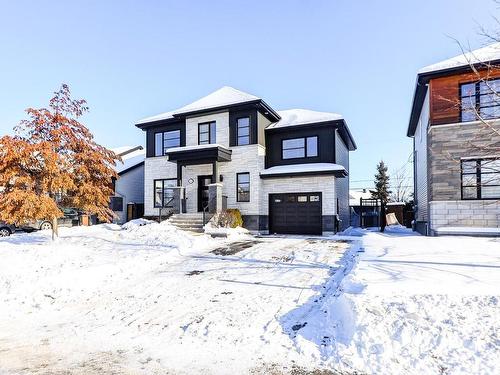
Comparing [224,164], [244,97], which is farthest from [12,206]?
[244,97]

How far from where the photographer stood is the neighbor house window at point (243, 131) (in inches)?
724

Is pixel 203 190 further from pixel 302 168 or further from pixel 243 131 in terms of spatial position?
pixel 302 168

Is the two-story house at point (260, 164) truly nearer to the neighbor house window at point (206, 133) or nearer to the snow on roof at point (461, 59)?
the neighbor house window at point (206, 133)

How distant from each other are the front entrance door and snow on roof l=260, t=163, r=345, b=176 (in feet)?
12.0

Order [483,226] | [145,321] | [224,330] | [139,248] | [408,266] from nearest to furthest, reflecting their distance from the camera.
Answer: [224,330]
[145,321]
[408,266]
[139,248]
[483,226]

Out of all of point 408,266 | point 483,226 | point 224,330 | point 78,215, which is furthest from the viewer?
point 78,215

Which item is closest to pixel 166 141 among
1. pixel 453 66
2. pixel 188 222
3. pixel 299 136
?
pixel 188 222

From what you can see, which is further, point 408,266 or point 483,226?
point 483,226

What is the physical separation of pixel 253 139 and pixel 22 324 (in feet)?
47.2

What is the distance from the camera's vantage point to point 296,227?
17828 mm

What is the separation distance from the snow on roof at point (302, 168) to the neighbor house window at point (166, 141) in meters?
6.67

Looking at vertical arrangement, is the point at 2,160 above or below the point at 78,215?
above

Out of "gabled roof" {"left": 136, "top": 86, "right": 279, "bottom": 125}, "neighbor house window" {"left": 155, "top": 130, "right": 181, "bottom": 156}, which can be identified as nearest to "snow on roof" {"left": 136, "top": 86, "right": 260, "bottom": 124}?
"gabled roof" {"left": 136, "top": 86, "right": 279, "bottom": 125}

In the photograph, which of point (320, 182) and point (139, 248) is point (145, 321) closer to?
point (139, 248)
